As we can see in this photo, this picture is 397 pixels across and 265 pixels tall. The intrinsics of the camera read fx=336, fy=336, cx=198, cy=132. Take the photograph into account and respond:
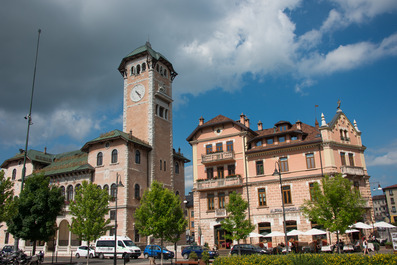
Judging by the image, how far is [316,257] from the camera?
51.5 ft

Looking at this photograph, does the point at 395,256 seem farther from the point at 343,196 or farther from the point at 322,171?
the point at 322,171

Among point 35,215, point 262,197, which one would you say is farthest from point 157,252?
point 35,215

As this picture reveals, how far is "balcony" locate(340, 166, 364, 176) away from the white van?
77.4 feet

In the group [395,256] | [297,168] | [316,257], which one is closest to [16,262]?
[316,257]

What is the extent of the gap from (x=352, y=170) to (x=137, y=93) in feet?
108

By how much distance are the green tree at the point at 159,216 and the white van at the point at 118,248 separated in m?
8.42

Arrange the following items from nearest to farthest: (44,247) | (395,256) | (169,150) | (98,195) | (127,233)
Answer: (395,256) → (98,195) → (127,233) → (44,247) → (169,150)

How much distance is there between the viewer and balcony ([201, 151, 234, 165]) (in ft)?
129

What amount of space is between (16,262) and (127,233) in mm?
19479

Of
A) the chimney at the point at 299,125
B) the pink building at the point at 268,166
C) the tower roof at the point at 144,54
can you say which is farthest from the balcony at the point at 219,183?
the tower roof at the point at 144,54

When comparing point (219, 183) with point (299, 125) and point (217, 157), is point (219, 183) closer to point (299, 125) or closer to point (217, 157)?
point (217, 157)

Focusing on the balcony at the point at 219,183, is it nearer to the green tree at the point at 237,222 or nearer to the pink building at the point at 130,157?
the green tree at the point at 237,222

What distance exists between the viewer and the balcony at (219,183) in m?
38.5

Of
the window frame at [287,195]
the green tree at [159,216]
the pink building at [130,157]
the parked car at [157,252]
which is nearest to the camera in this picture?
the green tree at [159,216]
